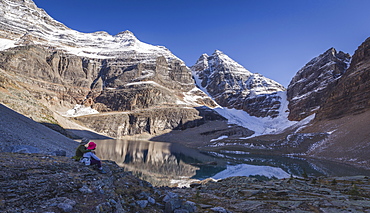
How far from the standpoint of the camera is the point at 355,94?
3319 inches

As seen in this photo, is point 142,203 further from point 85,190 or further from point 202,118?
point 202,118

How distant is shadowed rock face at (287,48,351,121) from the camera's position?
141500mm

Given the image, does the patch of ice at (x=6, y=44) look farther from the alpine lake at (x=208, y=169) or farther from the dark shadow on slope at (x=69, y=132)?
the alpine lake at (x=208, y=169)

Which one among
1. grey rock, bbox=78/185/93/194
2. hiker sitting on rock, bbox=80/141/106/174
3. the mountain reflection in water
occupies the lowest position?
the mountain reflection in water

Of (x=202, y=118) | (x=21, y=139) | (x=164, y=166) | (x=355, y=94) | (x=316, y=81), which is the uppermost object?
(x=316, y=81)

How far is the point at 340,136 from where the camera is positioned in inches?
2483

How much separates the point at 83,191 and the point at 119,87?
19369 centimetres

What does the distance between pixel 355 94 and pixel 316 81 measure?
259 ft

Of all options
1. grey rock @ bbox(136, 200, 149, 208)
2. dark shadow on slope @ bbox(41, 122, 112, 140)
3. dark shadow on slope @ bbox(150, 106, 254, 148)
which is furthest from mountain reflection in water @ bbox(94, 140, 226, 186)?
dark shadow on slope @ bbox(150, 106, 254, 148)

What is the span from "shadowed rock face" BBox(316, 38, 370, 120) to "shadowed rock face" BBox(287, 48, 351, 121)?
38602 millimetres

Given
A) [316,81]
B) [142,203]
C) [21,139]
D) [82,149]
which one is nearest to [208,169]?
[21,139]

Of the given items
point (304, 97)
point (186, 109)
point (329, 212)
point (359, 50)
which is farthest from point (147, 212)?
point (304, 97)

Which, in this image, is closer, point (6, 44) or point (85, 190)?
point (85, 190)

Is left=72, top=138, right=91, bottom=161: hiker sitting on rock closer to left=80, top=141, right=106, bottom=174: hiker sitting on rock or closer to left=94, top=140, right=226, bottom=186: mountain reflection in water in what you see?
left=80, top=141, right=106, bottom=174: hiker sitting on rock
